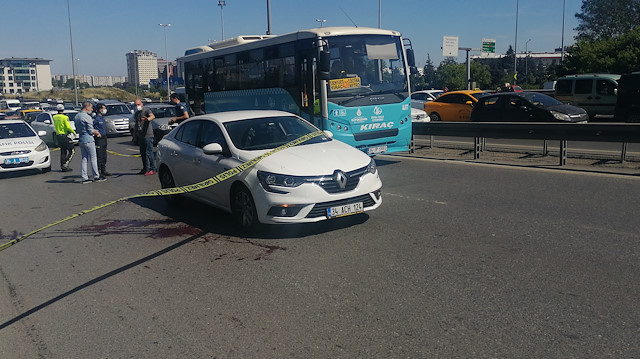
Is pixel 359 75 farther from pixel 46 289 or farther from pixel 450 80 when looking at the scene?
pixel 450 80

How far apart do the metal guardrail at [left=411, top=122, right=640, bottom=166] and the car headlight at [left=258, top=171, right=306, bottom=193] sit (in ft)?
25.5

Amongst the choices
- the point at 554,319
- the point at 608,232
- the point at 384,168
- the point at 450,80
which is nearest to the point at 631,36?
the point at 450,80

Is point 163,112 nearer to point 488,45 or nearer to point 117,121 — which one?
point 117,121

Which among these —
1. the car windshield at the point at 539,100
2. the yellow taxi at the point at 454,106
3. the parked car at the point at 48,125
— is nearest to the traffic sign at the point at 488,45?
the yellow taxi at the point at 454,106

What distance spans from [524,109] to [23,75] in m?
189

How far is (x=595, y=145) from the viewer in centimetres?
1616

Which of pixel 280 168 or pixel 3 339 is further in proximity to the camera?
pixel 280 168

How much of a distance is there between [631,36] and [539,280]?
162ft

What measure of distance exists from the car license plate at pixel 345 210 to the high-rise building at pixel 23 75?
619ft

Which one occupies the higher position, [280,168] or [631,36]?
[631,36]

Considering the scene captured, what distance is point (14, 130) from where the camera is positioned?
15484mm

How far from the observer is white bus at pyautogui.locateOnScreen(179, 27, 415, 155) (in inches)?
484

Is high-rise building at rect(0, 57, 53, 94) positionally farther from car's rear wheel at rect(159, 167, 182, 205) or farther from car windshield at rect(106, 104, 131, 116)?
car's rear wheel at rect(159, 167, 182, 205)

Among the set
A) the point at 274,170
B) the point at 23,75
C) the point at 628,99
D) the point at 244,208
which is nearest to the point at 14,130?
the point at 244,208
